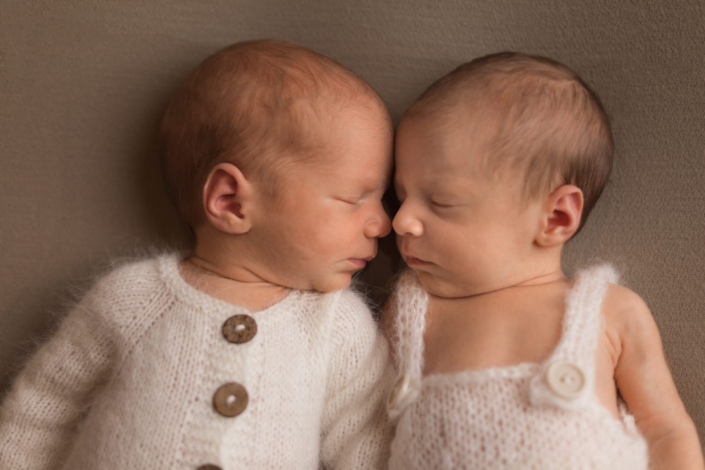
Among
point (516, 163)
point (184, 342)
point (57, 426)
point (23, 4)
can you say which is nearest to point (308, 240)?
point (184, 342)

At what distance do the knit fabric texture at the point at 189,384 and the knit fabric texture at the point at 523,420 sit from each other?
16cm

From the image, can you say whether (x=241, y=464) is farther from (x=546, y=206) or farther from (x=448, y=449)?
(x=546, y=206)

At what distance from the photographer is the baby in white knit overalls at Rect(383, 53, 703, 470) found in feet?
3.30

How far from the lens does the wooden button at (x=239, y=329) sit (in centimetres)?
109

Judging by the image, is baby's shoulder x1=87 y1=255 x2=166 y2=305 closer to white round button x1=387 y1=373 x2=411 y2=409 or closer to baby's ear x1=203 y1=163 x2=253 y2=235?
baby's ear x1=203 y1=163 x2=253 y2=235

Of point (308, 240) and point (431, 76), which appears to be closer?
point (308, 240)

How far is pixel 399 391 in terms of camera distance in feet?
3.71

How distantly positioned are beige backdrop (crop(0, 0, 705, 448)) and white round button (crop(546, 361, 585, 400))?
0.44 meters

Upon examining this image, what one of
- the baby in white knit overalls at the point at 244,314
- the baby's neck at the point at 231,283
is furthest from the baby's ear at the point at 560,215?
the baby's neck at the point at 231,283

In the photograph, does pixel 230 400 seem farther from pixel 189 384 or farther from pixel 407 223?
pixel 407 223

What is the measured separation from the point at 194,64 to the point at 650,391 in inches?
53.3

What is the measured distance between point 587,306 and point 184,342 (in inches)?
33.9

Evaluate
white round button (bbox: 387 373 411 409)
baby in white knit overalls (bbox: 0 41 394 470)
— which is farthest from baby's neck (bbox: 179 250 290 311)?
white round button (bbox: 387 373 411 409)

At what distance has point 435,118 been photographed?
1.15 meters
